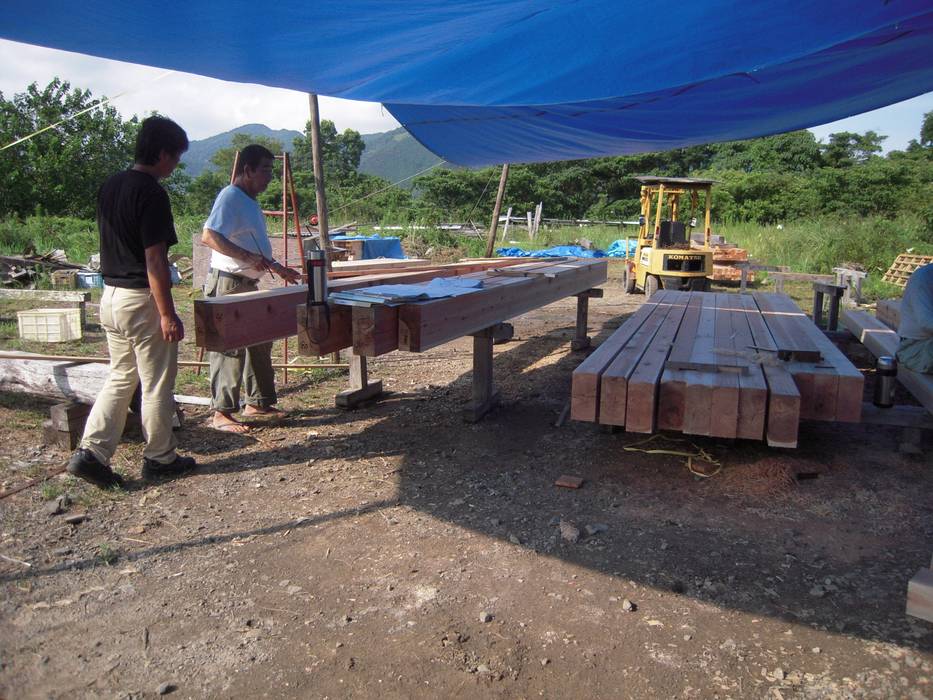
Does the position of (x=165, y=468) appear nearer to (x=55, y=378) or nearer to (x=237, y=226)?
(x=55, y=378)

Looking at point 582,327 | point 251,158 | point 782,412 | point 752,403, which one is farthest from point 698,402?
point 582,327

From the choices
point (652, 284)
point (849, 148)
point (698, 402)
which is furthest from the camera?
point (849, 148)

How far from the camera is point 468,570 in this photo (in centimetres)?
296

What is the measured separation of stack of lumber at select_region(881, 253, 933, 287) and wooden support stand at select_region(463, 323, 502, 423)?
13643 millimetres

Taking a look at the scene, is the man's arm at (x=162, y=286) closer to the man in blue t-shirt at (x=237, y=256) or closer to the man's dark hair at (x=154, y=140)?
the man's dark hair at (x=154, y=140)

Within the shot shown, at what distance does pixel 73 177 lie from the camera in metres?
31.9

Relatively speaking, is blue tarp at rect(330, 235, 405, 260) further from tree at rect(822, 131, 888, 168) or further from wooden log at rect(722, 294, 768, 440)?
tree at rect(822, 131, 888, 168)

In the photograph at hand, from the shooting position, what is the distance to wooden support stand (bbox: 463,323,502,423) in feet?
16.2

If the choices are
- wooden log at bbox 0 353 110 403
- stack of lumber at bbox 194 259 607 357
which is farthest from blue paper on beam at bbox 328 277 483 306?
wooden log at bbox 0 353 110 403

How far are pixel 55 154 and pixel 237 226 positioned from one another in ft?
107

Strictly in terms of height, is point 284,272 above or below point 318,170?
below

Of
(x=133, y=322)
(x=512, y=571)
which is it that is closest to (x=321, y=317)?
(x=133, y=322)

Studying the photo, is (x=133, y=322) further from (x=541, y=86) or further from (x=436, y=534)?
(x=541, y=86)

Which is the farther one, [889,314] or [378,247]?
[378,247]
